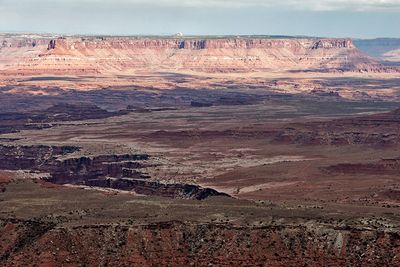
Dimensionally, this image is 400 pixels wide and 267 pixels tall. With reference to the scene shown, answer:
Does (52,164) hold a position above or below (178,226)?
below

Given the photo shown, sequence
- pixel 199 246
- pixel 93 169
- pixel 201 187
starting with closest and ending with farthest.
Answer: pixel 199 246 < pixel 201 187 < pixel 93 169

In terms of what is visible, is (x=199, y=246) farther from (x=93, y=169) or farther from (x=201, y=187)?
(x=93, y=169)

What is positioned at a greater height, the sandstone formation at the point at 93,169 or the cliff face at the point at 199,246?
the cliff face at the point at 199,246

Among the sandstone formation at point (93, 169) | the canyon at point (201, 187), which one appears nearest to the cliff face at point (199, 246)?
the canyon at point (201, 187)

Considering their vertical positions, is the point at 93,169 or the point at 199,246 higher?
the point at 199,246

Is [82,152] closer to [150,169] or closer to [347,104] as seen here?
[150,169]

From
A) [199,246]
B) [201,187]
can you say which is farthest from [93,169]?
[199,246]

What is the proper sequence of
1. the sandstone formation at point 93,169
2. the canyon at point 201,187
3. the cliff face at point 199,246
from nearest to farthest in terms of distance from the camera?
1. the cliff face at point 199,246
2. the canyon at point 201,187
3. the sandstone formation at point 93,169

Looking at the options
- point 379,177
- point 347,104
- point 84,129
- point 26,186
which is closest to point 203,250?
point 26,186

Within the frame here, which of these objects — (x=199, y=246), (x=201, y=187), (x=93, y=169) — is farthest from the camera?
(x=93, y=169)

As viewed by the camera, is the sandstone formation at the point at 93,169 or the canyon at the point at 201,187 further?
the sandstone formation at the point at 93,169

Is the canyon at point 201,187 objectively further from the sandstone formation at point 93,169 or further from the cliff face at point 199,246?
the sandstone formation at point 93,169
